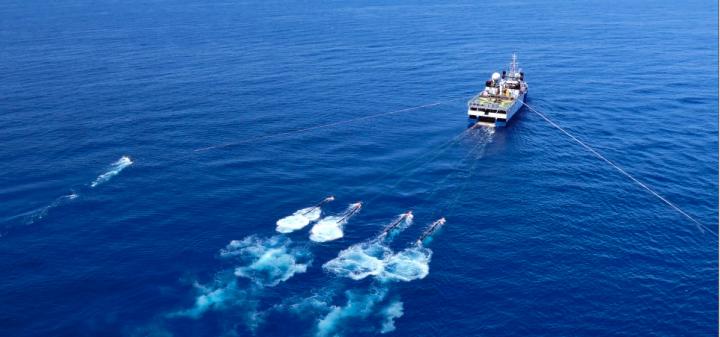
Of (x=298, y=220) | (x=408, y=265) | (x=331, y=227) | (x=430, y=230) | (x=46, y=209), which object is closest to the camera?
(x=408, y=265)

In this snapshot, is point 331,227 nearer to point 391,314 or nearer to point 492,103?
point 391,314

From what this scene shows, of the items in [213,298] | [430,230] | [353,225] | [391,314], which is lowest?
[391,314]

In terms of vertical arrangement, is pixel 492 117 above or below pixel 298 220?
above

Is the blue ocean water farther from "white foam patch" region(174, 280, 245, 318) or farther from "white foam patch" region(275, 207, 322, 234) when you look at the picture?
"white foam patch" region(275, 207, 322, 234)

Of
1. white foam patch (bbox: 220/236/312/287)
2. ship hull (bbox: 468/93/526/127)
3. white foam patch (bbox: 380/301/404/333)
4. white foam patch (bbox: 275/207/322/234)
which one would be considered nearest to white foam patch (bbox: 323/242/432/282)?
white foam patch (bbox: 220/236/312/287)

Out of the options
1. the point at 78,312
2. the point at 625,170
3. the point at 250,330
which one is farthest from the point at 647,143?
the point at 78,312

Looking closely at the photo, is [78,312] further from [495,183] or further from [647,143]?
[647,143]

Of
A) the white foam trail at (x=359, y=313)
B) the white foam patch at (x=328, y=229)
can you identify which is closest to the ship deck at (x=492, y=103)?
the white foam patch at (x=328, y=229)

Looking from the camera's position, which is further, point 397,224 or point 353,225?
point 353,225

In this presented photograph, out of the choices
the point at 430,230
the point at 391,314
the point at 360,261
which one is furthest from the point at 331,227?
the point at 391,314
